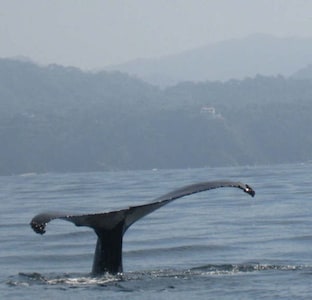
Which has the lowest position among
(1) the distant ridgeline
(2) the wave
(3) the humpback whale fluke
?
(2) the wave

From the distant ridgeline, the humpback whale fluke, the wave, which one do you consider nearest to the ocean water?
the wave

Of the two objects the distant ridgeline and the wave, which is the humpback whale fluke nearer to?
the wave

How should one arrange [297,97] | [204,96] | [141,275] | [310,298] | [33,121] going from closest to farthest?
1. [310,298]
2. [141,275]
3. [33,121]
4. [297,97]
5. [204,96]

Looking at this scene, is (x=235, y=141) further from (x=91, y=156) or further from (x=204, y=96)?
(x=204, y=96)

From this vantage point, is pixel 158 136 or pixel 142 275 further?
pixel 158 136

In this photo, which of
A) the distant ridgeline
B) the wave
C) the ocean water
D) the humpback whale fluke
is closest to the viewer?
the humpback whale fluke

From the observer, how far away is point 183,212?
2455cm

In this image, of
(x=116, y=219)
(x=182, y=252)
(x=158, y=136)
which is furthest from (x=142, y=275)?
(x=158, y=136)

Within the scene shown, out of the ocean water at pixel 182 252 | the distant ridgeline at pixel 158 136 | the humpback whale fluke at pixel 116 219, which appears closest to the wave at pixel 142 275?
the ocean water at pixel 182 252

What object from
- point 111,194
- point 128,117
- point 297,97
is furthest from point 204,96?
A: point 111,194

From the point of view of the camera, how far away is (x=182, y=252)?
17.2 metres

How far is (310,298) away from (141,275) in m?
2.54

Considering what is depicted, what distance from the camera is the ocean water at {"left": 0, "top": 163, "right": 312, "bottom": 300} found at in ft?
40.7

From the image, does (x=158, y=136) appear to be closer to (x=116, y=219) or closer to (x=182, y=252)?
(x=182, y=252)
